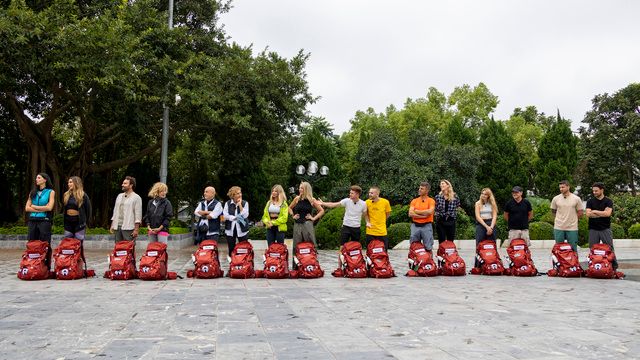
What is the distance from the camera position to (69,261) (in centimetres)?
1003

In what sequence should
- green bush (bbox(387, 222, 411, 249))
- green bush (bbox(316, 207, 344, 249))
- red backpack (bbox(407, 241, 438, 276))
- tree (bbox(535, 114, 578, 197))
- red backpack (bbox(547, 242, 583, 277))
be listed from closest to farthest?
red backpack (bbox(407, 241, 438, 276)) < red backpack (bbox(547, 242, 583, 277)) < green bush (bbox(316, 207, 344, 249)) < green bush (bbox(387, 222, 411, 249)) < tree (bbox(535, 114, 578, 197))

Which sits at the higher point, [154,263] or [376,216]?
[376,216]

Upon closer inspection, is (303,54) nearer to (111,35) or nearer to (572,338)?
(111,35)

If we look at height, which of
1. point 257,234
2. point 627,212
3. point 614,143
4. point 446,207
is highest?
point 614,143

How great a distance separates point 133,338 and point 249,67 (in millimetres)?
17575

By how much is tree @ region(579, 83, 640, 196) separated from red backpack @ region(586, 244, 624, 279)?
4164 centimetres

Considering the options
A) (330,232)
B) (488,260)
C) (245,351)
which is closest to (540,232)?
(330,232)

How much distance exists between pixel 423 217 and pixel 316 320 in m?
5.48

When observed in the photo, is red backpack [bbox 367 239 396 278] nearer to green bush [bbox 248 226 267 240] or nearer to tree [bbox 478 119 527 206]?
green bush [bbox 248 226 267 240]

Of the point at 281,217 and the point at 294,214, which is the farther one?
the point at 294,214

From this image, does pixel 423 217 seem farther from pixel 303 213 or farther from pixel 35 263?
pixel 35 263

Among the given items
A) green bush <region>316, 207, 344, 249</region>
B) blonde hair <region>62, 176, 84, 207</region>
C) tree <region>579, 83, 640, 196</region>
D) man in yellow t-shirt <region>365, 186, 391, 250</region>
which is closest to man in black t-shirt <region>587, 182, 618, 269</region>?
man in yellow t-shirt <region>365, 186, 391, 250</region>

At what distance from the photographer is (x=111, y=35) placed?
17.6 meters

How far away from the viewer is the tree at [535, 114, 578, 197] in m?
46.1
